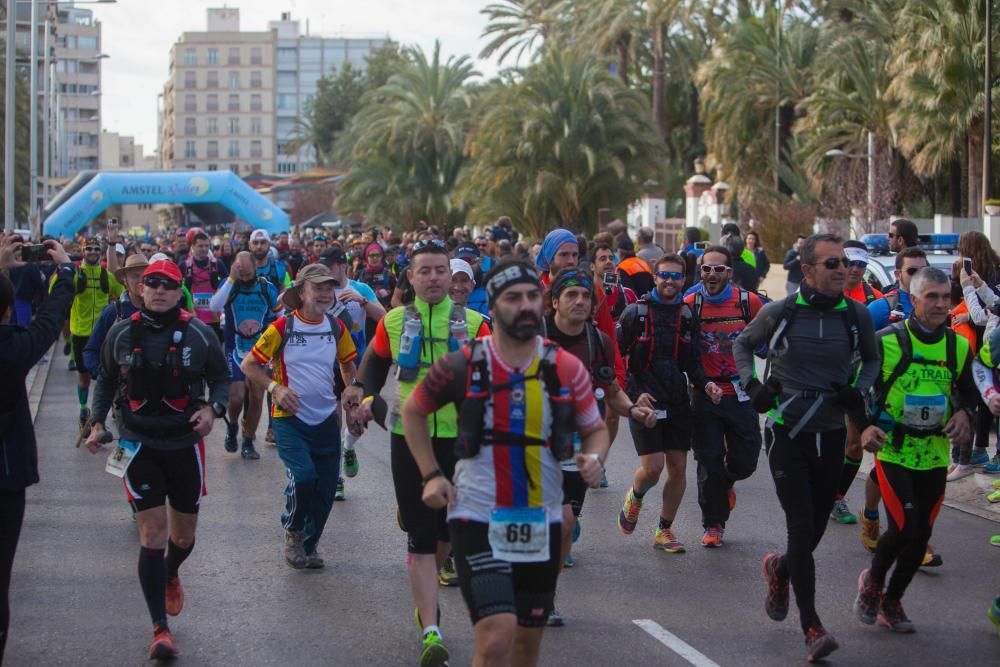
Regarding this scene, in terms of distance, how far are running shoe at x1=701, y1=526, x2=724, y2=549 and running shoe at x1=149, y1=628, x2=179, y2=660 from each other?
366 centimetres

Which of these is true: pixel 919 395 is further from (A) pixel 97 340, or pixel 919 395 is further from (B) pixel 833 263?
(A) pixel 97 340

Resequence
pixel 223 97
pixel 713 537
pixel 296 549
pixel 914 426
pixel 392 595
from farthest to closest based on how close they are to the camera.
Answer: pixel 223 97 < pixel 713 537 < pixel 296 549 < pixel 392 595 < pixel 914 426

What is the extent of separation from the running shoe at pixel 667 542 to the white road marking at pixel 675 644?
1.55 meters

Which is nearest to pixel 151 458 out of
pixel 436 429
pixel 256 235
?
pixel 436 429

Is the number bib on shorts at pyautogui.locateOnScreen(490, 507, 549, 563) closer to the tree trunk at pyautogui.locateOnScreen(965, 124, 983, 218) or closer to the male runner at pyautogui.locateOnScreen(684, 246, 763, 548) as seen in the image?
the male runner at pyautogui.locateOnScreen(684, 246, 763, 548)

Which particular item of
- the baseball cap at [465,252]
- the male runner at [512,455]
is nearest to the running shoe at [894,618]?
the male runner at [512,455]

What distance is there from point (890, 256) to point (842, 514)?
5282 millimetres

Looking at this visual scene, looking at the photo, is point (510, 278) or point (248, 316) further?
point (248, 316)

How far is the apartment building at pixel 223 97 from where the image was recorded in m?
145

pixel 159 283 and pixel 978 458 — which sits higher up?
pixel 159 283

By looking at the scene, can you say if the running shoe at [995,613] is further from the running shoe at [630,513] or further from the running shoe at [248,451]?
the running shoe at [248,451]

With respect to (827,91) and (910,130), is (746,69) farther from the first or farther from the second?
(910,130)

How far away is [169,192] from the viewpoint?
4194 centimetres

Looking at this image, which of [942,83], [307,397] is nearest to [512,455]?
[307,397]
